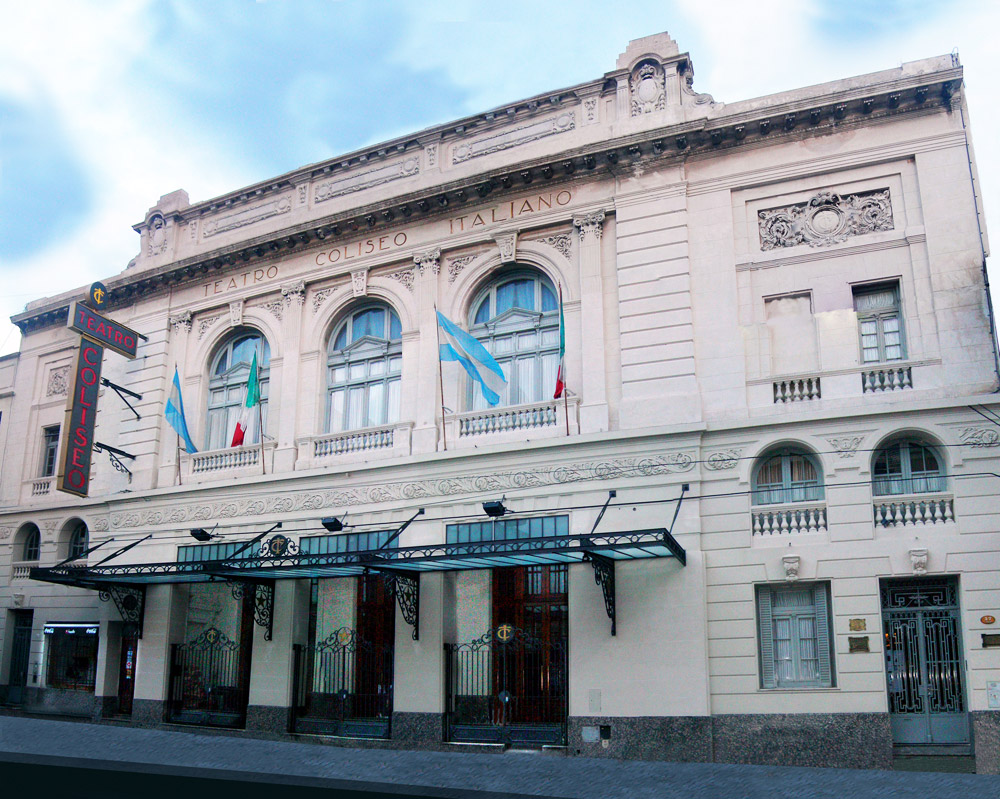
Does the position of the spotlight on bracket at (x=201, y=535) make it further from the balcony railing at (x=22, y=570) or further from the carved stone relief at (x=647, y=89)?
the carved stone relief at (x=647, y=89)

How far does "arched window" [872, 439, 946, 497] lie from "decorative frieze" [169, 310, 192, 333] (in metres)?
19.1

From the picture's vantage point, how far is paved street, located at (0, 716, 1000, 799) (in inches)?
590

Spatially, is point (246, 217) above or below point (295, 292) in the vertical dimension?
above

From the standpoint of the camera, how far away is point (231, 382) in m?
26.5

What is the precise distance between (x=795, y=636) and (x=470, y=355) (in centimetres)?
897

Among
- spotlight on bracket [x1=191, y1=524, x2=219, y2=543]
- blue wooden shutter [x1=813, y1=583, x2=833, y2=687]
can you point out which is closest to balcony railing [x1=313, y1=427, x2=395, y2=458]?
spotlight on bracket [x1=191, y1=524, x2=219, y2=543]

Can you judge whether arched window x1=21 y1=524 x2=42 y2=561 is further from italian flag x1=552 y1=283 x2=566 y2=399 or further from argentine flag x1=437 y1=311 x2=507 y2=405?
italian flag x1=552 y1=283 x2=566 y2=399

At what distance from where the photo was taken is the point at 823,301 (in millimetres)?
19172

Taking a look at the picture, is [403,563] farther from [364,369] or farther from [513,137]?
[513,137]

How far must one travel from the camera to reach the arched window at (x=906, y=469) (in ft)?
58.1

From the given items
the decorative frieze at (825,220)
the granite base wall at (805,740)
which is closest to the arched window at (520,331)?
the decorative frieze at (825,220)

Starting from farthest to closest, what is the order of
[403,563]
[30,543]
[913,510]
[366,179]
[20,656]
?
[30,543] → [20,656] → [366,179] → [403,563] → [913,510]

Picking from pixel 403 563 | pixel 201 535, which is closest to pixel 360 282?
pixel 201 535

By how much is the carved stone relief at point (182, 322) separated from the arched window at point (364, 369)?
17.0 feet
